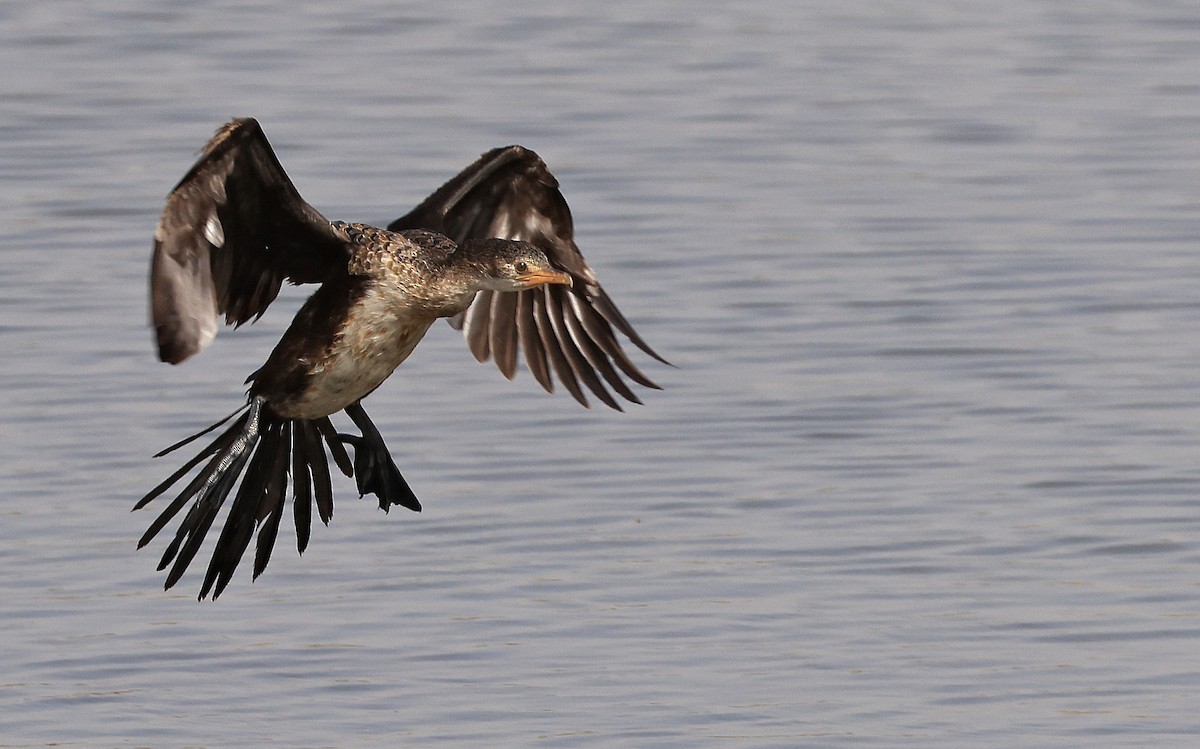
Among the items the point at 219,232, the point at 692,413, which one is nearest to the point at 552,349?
the point at 692,413

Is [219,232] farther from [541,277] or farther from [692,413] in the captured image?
[692,413]

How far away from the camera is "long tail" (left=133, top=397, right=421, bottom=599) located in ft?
24.8

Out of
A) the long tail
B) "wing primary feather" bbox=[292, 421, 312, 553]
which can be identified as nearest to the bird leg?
the long tail

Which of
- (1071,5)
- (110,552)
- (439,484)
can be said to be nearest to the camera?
(110,552)

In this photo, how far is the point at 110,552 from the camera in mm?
8688

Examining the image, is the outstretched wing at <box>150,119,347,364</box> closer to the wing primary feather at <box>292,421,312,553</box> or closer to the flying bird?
the flying bird

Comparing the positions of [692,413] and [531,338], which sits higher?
[531,338]

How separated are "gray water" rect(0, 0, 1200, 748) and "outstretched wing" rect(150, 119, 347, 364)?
1.11 m

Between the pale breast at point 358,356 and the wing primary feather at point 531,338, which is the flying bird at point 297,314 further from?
the wing primary feather at point 531,338

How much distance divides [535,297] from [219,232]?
1709mm

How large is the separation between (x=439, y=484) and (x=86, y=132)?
543 centimetres

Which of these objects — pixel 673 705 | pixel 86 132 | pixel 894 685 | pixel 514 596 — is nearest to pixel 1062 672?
pixel 894 685

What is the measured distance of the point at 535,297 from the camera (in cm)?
874

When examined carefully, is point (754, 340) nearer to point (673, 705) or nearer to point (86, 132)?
point (673, 705)
